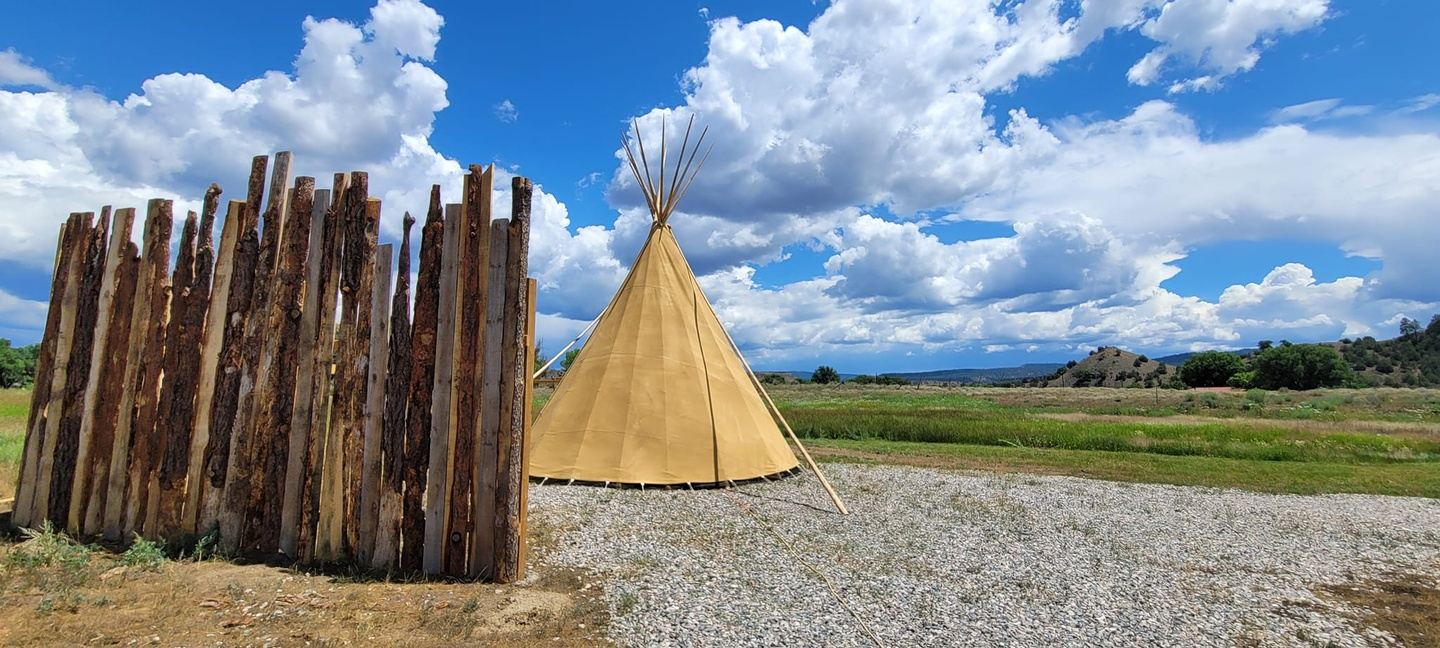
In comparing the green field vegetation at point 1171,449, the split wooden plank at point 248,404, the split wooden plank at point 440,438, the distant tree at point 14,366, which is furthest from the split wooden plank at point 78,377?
the distant tree at point 14,366

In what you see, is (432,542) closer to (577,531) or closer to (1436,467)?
(577,531)

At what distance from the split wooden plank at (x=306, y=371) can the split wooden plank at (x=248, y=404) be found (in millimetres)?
266

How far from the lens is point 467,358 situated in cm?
522

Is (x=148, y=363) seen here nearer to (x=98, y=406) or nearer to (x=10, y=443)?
(x=98, y=406)

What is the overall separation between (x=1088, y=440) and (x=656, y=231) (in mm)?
12621

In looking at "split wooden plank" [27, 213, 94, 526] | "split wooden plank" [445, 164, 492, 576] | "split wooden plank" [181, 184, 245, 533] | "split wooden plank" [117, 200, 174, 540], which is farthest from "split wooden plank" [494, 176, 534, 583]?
"split wooden plank" [27, 213, 94, 526]

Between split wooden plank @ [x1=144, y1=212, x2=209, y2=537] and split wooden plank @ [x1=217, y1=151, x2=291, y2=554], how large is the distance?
46cm

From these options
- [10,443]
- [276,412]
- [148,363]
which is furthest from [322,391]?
[10,443]

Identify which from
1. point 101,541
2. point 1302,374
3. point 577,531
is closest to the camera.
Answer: point 101,541

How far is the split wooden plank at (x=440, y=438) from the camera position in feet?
16.8

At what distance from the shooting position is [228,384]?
18.0 feet

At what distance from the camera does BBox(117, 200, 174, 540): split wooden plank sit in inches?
225

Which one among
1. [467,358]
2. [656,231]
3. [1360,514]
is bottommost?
[1360,514]

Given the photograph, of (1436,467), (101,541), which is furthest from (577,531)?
(1436,467)
